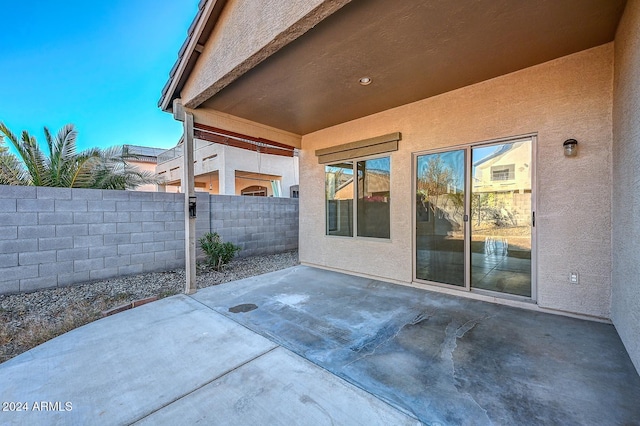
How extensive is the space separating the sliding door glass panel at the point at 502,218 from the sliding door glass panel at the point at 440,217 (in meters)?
0.19

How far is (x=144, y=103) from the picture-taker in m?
12.8

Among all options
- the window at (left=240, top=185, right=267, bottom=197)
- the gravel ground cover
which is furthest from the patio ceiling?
the window at (left=240, top=185, right=267, bottom=197)

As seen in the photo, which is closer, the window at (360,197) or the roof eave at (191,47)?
the roof eave at (191,47)

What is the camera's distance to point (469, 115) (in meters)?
3.80

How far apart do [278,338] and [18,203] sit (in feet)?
14.9

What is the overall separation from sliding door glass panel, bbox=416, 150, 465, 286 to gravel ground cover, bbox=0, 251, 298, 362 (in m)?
3.24

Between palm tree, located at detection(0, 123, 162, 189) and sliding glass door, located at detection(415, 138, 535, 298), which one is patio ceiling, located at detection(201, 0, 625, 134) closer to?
sliding glass door, located at detection(415, 138, 535, 298)

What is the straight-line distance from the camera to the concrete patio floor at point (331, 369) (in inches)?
66.9

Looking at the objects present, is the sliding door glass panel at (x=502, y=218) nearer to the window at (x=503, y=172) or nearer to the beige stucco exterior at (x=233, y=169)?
the window at (x=503, y=172)

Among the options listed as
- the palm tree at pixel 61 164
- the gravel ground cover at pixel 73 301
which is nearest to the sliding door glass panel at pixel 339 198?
the gravel ground cover at pixel 73 301

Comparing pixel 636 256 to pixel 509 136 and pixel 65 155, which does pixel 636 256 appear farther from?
pixel 65 155

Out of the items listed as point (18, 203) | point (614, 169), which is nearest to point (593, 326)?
point (614, 169)

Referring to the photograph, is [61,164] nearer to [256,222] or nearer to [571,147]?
[256,222]

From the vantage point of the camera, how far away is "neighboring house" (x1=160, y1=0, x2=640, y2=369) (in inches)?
94.9
